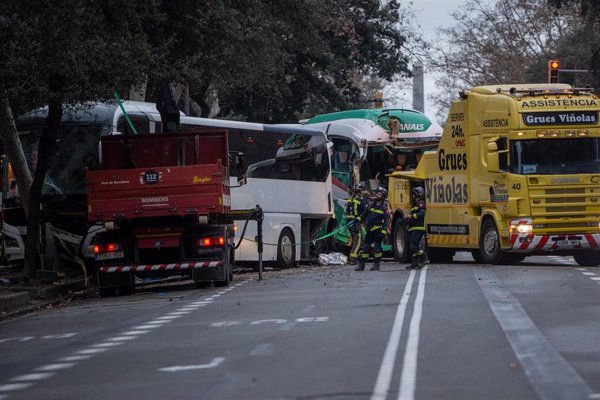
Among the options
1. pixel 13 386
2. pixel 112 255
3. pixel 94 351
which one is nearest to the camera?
pixel 13 386

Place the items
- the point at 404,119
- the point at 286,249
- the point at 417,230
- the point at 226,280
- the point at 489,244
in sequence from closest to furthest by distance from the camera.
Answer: the point at 226,280, the point at 417,230, the point at 489,244, the point at 286,249, the point at 404,119

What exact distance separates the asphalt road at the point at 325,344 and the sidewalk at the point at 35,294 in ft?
2.27

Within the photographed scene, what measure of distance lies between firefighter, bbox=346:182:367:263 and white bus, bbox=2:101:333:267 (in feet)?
3.49

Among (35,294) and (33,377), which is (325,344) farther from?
(35,294)

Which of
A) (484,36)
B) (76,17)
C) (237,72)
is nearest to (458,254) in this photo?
(237,72)

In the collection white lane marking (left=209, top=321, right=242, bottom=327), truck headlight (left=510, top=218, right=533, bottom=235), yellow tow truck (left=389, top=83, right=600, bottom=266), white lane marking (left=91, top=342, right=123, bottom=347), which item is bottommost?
white lane marking (left=91, top=342, right=123, bottom=347)

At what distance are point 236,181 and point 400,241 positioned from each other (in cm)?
581

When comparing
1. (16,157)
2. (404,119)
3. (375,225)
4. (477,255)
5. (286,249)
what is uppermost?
(404,119)

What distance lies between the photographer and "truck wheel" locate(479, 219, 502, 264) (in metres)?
27.5

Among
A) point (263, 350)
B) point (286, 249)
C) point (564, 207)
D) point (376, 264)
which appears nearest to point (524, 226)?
point (564, 207)

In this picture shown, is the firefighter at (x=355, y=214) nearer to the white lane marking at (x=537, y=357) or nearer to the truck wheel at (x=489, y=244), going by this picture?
the truck wheel at (x=489, y=244)

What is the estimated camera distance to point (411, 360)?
11.6 metres

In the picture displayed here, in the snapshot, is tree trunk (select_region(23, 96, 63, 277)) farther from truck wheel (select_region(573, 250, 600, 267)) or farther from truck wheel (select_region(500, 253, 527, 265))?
truck wheel (select_region(573, 250, 600, 267))

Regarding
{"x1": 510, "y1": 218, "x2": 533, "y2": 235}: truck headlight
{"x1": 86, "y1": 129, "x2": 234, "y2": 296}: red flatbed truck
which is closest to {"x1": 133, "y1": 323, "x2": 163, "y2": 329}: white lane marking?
{"x1": 86, "y1": 129, "x2": 234, "y2": 296}: red flatbed truck
